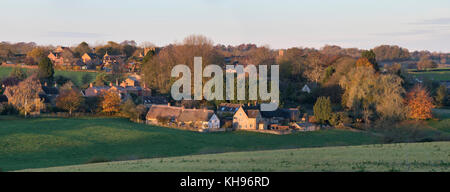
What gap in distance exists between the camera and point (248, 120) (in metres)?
57.7

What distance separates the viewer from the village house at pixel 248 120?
5744cm

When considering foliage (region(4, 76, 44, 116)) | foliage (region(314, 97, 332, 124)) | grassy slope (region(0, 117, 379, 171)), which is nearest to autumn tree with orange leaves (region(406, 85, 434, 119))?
Result: foliage (region(314, 97, 332, 124))

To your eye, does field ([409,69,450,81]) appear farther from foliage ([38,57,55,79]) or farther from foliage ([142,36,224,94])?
foliage ([38,57,55,79])

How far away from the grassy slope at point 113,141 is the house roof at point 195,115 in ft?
16.3

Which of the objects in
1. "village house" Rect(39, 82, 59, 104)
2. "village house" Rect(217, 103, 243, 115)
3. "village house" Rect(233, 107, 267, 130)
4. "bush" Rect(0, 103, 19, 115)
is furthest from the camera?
"village house" Rect(39, 82, 59, 104)

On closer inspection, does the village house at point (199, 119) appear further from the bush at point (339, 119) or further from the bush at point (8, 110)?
the bush at point (8, 110)

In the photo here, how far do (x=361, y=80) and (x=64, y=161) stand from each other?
4105 cm

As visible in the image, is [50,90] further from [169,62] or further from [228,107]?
[228,107]

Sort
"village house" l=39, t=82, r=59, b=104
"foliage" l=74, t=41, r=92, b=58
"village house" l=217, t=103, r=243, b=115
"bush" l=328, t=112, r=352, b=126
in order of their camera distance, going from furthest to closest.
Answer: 1. "foliage" l=74, t=41, r=92, b=58
2. "village house" l=39, t=82, r=59, b=104
3. "village house" l=217, t=103, r=243, b=115
4. "bush" l=328, t=112, r=352, b=126

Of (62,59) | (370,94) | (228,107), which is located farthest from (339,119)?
(62,59)

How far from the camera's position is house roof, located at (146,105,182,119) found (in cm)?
6087

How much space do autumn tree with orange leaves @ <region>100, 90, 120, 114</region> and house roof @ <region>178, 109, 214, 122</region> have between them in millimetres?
9010
